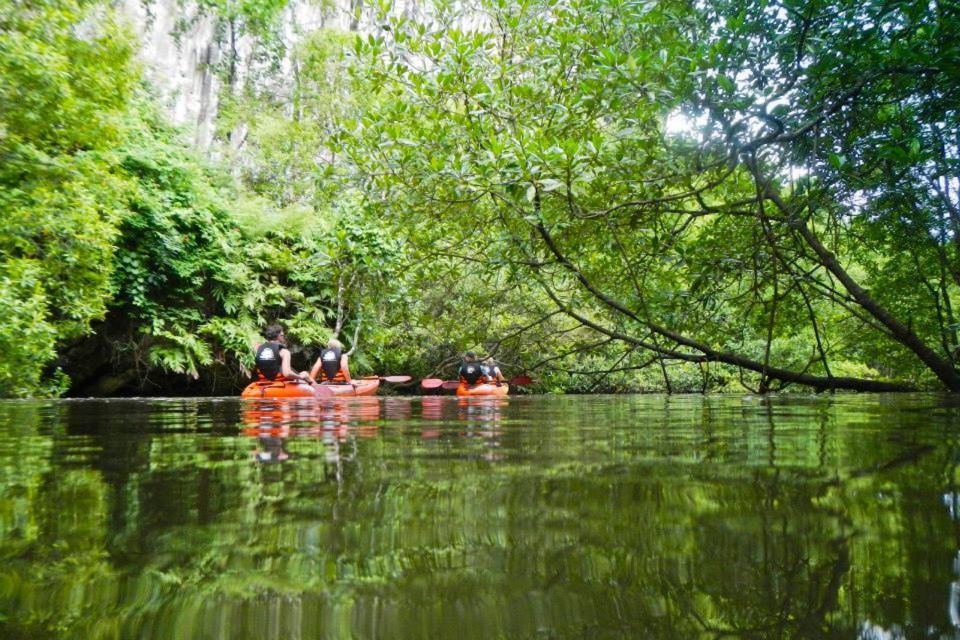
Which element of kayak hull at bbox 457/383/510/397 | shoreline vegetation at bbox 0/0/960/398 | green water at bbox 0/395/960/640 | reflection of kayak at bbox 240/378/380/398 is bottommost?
kayak hull at bbox 457/383/510/397

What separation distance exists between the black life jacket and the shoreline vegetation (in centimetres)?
234

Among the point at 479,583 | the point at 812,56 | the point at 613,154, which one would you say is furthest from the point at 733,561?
the point at 613,154

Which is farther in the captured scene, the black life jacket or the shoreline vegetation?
the black life jacket

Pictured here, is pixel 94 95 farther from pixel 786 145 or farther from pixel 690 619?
pixel 690 619

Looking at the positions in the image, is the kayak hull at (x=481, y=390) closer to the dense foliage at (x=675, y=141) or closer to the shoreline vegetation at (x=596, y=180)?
the shoreline vegetation at (x=596, y=180)

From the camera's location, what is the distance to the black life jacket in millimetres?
8359

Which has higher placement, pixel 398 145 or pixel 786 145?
pixel 398 145

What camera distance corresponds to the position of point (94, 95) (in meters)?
6.73

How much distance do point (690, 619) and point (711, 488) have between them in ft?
1.74

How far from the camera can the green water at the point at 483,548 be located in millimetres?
440

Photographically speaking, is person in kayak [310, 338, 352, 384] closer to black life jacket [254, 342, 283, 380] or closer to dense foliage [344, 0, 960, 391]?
black life jacket [254, 342, 283, 380]

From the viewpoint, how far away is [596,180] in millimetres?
4297

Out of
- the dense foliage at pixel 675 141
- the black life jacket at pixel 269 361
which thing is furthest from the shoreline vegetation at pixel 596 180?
the black life jacket at pixel 269 361

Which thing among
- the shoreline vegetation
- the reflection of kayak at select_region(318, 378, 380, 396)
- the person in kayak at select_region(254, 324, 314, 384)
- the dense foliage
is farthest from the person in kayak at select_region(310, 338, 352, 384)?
the dense foliage
